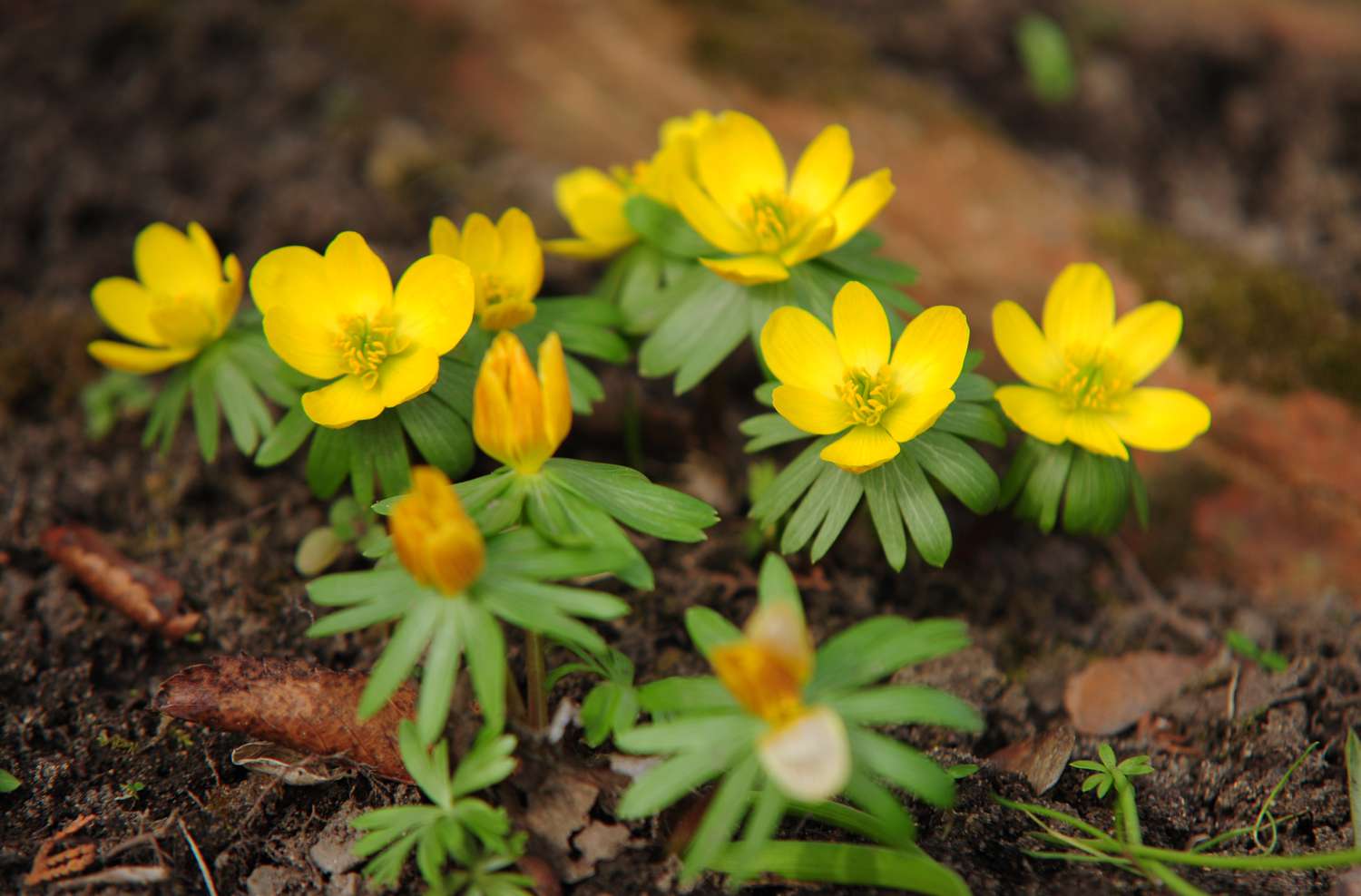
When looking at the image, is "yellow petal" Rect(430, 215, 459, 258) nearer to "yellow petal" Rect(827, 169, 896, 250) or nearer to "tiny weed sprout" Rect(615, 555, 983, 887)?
"yellow petal" Rect(827, 169, 896, 250)

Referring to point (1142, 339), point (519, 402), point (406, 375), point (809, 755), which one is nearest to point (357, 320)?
point (406, 375)

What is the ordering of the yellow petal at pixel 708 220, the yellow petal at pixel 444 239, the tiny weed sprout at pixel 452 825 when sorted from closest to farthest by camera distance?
the tiny weed sprout at pixel 452 825, the yellow petal at pixel 444 239, the yellow petal at pixel 708 220

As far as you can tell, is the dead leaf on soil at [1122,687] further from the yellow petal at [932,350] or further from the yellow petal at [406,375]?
the yellow petal at [406,375]

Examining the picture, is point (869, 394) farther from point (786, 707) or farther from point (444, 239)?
point (444, 239)

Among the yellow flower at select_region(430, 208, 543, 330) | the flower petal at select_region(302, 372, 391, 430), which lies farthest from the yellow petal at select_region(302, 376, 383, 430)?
the yellow flower at select_region(430, 208, 543, 330)

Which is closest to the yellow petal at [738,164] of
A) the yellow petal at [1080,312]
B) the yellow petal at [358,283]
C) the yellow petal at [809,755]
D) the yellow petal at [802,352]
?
the yellow petal at [802,352]

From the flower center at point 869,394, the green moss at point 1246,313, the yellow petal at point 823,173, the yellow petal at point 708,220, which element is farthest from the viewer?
the green moss at point 1246,313

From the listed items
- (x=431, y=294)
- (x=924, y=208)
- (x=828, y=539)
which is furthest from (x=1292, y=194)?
(x=431, y=294)

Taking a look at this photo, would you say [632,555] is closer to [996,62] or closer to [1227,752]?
[1227,752]
